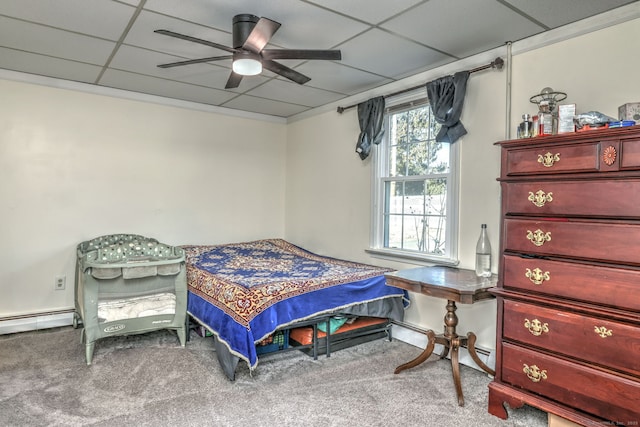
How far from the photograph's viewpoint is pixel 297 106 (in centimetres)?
457

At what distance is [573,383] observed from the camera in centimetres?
195

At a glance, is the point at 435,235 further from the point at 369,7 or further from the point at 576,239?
the point at 369,7

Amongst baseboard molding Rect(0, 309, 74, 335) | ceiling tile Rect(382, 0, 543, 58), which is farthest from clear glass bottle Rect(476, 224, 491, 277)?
baseboard molding Rect(0, 309, 74, 335)

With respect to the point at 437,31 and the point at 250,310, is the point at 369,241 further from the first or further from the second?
the point at 437,31

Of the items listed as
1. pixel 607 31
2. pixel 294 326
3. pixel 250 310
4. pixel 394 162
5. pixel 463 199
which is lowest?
pixel 294 326

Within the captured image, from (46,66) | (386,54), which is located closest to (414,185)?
(386,54)

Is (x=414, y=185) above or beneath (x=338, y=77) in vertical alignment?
beneath

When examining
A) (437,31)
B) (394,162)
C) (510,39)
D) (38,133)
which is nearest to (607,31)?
(510,39)

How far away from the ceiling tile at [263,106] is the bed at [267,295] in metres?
1.75

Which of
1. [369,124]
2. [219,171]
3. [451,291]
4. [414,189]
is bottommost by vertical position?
[451,291]

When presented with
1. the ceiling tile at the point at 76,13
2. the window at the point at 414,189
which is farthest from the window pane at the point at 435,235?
the ceiling tile at the point at 76,13

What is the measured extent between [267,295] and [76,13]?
2178mm

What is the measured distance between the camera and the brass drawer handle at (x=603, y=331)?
183cm

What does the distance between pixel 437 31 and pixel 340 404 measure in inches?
97.8
